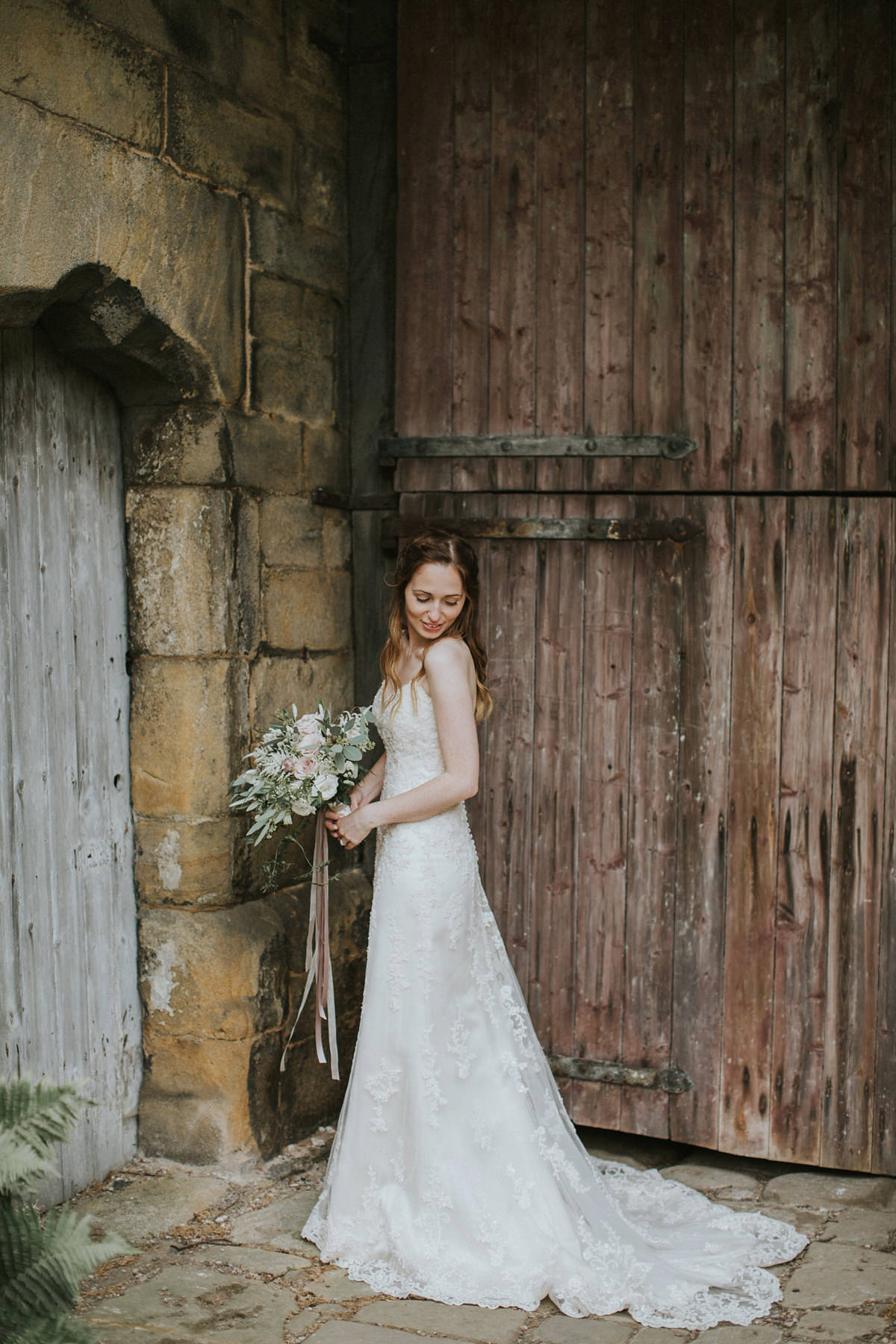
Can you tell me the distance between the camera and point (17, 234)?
2.85 metres

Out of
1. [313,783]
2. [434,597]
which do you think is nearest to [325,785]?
[313,783]

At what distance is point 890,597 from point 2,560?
2.34 m

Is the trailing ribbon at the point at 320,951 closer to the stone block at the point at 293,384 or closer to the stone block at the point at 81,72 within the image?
the stone block at the point at 293,384

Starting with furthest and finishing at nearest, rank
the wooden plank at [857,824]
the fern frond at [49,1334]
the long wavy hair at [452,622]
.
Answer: the wooden plank at [857,824]
the long wavy hair at [452,622]
the fern frond at [49,1334]

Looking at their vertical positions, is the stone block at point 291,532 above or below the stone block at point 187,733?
above

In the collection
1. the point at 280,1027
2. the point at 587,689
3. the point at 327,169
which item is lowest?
the point at 280,1027

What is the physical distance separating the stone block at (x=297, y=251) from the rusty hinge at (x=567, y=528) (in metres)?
0.78

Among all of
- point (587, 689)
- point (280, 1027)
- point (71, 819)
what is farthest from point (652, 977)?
point (71, 819)

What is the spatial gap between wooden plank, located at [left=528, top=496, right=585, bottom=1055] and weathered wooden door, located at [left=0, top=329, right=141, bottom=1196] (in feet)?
3.92

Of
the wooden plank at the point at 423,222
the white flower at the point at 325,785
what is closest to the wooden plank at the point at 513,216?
the wooden plank at the point at 423,222

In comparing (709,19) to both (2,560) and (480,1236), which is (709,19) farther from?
(480,1236)

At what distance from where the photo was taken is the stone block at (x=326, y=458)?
390 cm

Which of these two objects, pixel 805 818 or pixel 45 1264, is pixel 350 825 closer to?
pixel 805 818

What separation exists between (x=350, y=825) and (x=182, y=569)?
2.81 ft
